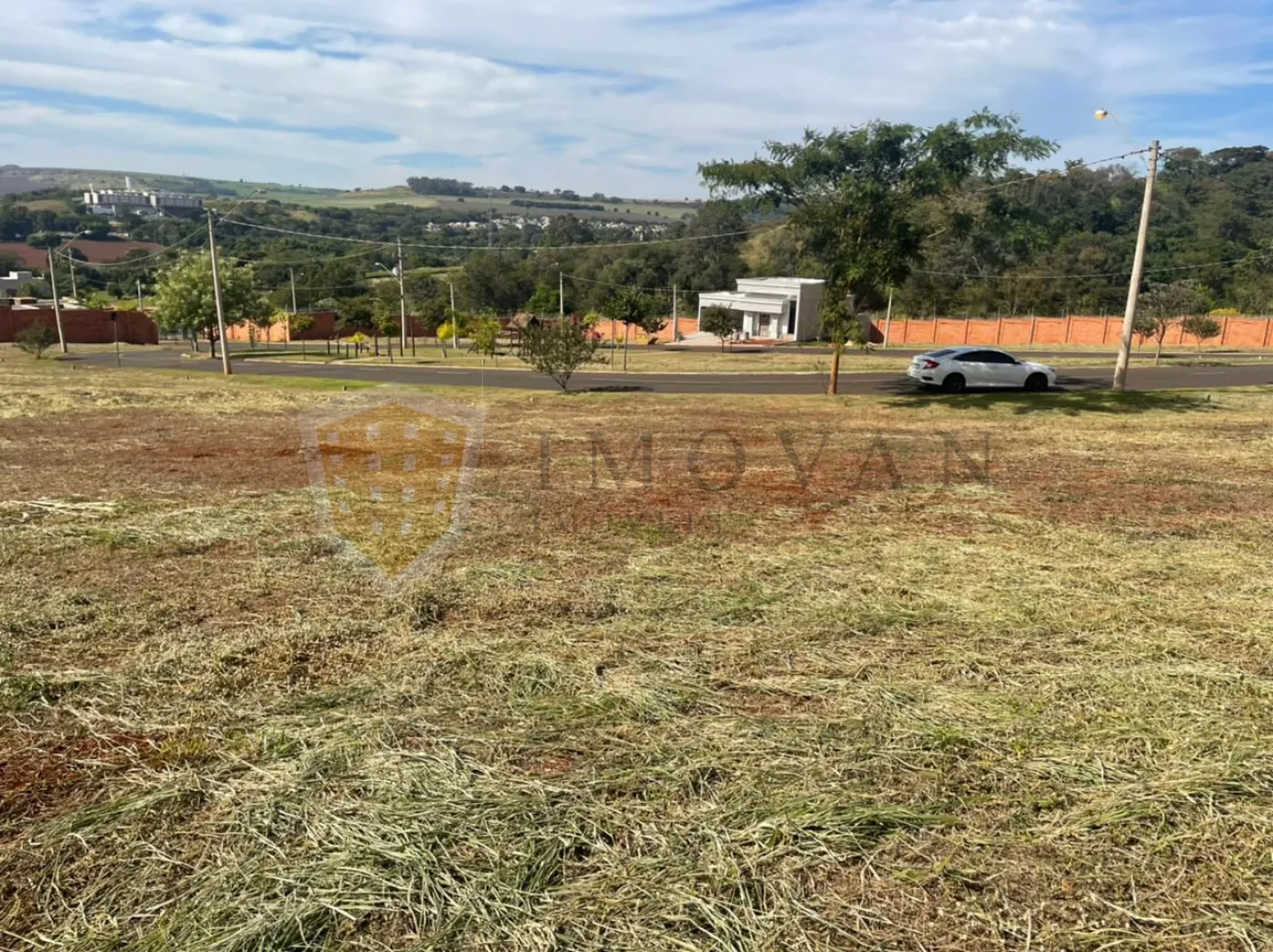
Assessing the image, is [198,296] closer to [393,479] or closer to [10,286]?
[393,479]

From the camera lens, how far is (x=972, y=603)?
19.1 feet

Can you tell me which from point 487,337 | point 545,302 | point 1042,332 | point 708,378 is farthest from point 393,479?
point 545,302

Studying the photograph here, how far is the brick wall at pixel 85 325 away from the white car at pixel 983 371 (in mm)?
56196

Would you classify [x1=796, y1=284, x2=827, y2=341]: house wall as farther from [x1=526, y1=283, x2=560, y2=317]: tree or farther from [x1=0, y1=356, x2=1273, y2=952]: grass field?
[x1=0, y1=356, x2=1273, y2=952]: grass field

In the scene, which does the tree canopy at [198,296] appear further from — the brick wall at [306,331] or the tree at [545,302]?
the tree at [545,302]

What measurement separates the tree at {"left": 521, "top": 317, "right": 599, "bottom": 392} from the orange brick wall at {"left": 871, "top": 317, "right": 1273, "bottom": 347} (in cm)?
3516

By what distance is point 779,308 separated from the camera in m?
61.4

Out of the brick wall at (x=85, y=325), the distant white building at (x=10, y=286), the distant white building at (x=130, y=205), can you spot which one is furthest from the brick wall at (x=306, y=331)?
the distant white building at (x=130, y=205)

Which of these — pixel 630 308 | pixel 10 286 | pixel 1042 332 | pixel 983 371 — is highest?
pixel 10 286

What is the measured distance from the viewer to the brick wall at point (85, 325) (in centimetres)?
5462

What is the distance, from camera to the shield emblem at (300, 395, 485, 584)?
7.37 metres

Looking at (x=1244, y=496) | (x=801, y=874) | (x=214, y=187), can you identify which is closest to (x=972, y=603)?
(x=801, y=874)

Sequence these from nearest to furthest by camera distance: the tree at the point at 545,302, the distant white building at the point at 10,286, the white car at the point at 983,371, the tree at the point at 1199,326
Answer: the white car at the point at 983,371 < the tree at the point at 1199,326 < the tree at the point at 545,302 < the distant white building at the point at 10,286

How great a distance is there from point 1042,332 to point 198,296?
54.9 metres
